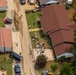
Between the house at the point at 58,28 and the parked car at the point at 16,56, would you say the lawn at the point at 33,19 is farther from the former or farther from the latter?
the parked car at the point at 16,56

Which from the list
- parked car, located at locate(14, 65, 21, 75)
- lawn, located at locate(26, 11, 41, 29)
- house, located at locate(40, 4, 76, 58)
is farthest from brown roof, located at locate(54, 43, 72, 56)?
lawn, located at locate(26, 11, 41, 29)

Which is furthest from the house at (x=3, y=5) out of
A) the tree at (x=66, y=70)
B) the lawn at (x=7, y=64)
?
the tree at (x=66, y=70)

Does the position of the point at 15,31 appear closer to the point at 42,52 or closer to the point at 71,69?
the point at 42,52

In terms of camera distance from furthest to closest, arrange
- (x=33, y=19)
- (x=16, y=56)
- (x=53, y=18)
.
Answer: (x=33, y=19) → (x=53, y=18) → (x=16, y=56)

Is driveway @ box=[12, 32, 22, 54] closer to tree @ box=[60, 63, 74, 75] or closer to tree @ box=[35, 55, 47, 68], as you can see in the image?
tree @ box=[35, 55, 47, 68]

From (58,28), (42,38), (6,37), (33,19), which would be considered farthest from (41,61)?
(33,19)

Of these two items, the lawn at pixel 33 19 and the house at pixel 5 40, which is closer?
the house at pixel 5 40

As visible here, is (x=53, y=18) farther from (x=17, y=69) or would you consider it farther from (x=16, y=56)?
(x=17, y=69)
